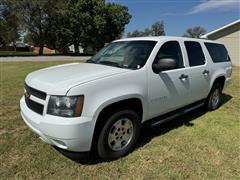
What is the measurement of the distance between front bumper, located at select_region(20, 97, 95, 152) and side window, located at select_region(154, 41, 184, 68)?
5.51ft

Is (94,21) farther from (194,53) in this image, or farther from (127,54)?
(127,54)

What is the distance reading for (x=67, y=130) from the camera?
9.70 ft

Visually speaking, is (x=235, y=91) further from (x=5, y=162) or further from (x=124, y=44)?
(x=5, y=162)

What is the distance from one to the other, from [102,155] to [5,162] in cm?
144

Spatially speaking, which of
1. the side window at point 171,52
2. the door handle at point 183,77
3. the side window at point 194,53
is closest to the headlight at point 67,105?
the side window at point 171,52

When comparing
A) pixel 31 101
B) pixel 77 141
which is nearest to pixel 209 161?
pixel 77 141

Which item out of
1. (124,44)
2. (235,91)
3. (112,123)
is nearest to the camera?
(112,123)

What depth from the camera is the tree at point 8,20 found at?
35531mm

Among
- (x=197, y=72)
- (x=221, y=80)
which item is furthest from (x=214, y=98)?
(x=197, y=72)

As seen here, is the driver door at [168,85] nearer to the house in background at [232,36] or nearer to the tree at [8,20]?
the house in background at [232,36]

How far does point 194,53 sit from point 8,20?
125ft

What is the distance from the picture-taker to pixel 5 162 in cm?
352

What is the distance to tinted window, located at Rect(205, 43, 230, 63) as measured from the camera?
5.66 meters

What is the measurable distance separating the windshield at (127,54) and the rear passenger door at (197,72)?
42.1 inches
